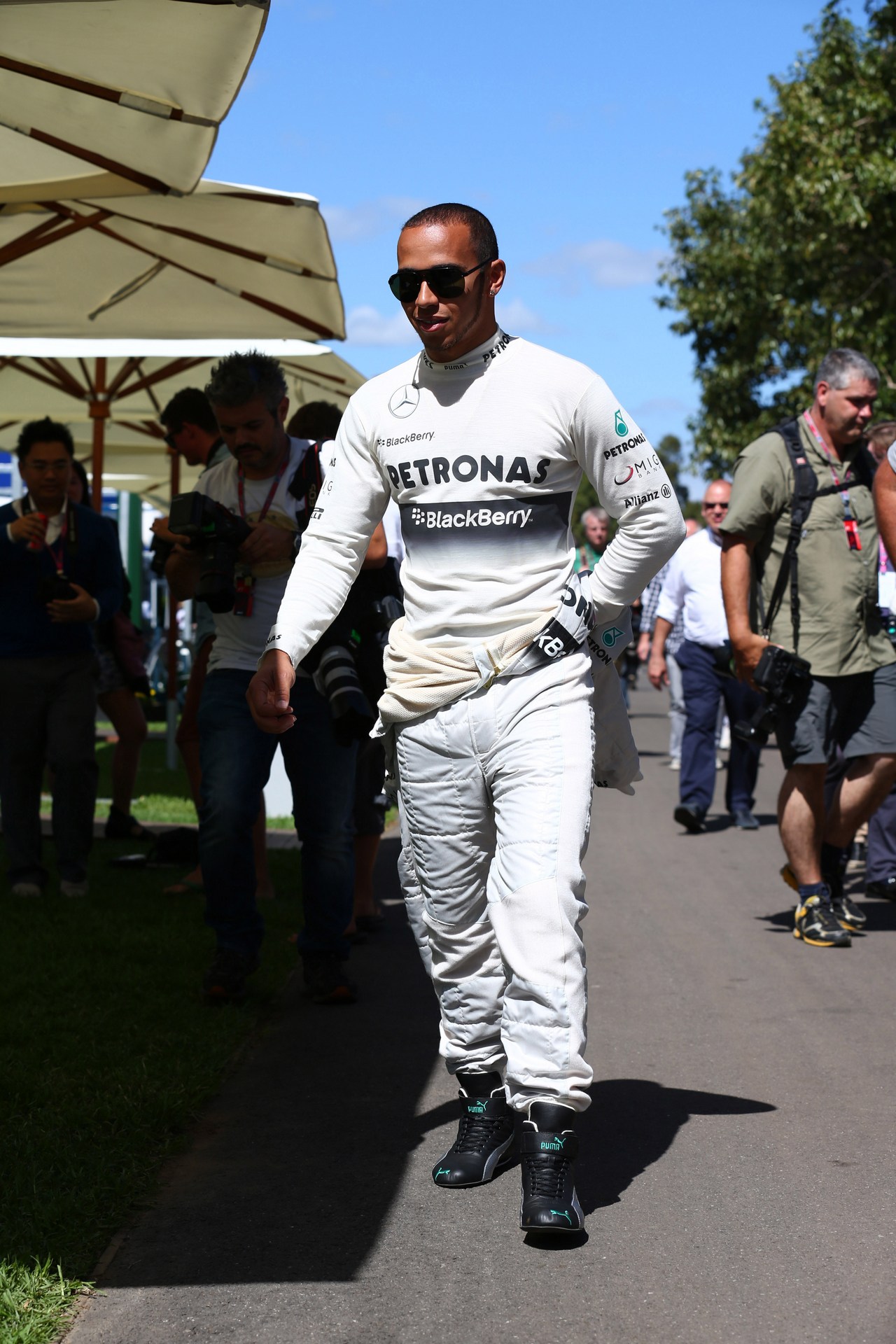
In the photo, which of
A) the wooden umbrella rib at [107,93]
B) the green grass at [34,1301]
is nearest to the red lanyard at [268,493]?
the wooden umbrella rib at [107,93]

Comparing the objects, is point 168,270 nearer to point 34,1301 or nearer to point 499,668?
point 499,668

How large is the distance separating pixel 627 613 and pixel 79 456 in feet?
52.3

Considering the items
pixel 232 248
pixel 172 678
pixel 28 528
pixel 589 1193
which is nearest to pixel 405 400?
pixel 589 1193

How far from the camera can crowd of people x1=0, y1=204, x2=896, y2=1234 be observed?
3.74 m

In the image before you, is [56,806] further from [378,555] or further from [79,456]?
[79,456]

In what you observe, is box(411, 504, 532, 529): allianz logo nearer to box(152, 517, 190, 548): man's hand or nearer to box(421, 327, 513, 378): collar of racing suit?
box(421, 327, 513, 378): collar of racing suit

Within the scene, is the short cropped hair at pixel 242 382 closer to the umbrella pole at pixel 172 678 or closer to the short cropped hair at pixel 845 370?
the short cropped hair at pixel 845 370

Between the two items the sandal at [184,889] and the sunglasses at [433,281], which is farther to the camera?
the sandal at [184,889]

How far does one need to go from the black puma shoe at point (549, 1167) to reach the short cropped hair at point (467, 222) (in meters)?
1.86

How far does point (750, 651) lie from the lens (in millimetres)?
6762

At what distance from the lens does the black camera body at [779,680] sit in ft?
21.8

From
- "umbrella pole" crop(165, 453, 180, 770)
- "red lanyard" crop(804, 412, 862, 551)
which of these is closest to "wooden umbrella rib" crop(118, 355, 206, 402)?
"umbrella pole" crop(165, 453, 180, 770)

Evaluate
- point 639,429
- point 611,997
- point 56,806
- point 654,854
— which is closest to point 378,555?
point 611,997

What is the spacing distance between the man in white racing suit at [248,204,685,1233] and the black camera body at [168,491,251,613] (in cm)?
152
